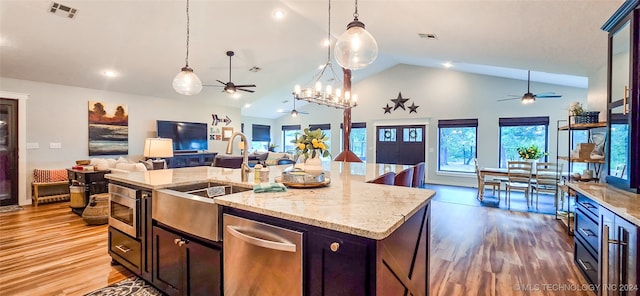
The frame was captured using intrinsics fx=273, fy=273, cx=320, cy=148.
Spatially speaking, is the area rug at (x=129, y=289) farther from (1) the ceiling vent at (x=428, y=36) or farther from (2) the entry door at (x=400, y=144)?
(2) the entry door at (x=400, y=144)

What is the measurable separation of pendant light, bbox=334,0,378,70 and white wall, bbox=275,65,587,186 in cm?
644

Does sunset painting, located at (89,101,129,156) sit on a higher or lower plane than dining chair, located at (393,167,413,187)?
higher

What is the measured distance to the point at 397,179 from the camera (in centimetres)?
283

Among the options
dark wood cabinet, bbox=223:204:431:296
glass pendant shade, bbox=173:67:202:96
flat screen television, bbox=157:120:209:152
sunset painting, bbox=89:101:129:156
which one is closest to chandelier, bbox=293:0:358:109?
glass pendant shade, bbox=173:67:202:96

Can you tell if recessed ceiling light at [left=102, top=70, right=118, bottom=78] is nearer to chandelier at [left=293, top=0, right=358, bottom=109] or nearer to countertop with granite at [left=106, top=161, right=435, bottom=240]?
chandelier at [left=293, top=0, right=358, bottom=109]

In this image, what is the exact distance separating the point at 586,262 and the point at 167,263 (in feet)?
11.1

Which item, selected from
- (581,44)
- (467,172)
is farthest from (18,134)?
(467,172)

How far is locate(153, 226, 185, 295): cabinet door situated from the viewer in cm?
183

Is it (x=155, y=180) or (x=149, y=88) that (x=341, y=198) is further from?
(x=149, y=88)

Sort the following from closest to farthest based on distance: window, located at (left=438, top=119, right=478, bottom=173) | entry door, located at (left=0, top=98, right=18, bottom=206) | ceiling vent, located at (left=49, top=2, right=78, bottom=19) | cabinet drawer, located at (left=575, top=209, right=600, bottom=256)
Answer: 1. cabinet drawer, located at (left=575, top=209, right=600, bottom=256)
2. ceiling vent, located at (left=49, top=2, right=78, bottom=19)
3. entry door, located at (left=0, top=98, right=18, bottom=206)
4. window, located at (left=438, top=119, right=478, bottom=173)

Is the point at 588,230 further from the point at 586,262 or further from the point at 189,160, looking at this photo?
the point at 189,160

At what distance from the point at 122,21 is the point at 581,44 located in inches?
235

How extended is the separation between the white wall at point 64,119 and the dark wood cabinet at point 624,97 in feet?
27.2

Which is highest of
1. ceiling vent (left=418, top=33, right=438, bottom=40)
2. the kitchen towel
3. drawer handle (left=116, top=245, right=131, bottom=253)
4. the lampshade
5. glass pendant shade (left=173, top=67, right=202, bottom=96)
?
ceiling vent (left=418, top=33, right=438, bottom=40)
